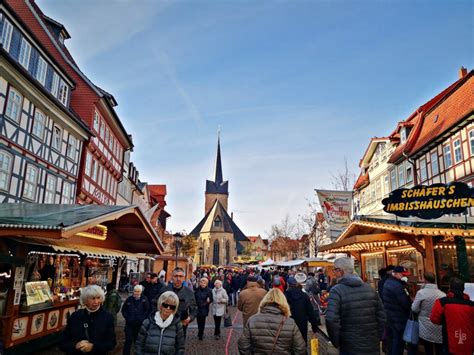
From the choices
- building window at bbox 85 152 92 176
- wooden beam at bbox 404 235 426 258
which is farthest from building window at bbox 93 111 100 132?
wooden beam at bbox 404 235 426 258

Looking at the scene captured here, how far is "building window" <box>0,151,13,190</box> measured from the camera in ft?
45.8

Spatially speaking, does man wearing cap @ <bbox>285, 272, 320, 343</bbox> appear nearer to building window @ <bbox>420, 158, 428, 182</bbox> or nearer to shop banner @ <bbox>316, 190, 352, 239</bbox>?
shop banner @ <bbox>316, 190, 352, 239</bbox>

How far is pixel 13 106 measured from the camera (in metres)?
14.7

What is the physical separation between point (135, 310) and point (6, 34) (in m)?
12.1

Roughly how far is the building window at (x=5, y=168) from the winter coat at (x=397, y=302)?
13311 mm

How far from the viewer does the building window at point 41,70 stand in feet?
55.2

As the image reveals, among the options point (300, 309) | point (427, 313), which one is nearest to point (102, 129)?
point (300, 309)

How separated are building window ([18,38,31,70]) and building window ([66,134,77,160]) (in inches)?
191

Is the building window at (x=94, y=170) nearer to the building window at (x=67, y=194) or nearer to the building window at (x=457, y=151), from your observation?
the building window at (x=67, y=194)

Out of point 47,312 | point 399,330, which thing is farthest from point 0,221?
point 399,330

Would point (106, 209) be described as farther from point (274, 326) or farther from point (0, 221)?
point (274, 326)

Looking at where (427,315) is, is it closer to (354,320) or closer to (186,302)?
(354,320)

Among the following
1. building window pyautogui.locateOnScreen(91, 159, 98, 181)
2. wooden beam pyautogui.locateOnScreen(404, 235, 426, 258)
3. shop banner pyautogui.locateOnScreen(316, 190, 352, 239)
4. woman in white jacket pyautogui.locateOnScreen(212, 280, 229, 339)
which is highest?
building window pyautogui.locateOnScreen(91, 159, 98, 181)

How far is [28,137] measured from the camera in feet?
51.9
